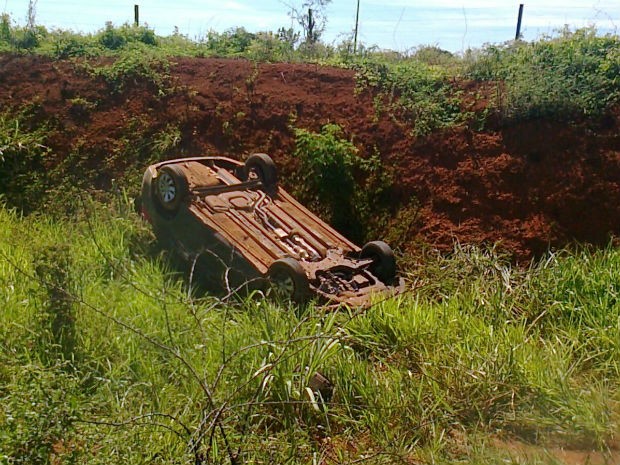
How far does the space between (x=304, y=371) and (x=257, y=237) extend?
6.26ft

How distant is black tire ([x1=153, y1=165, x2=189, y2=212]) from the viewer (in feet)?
20.8

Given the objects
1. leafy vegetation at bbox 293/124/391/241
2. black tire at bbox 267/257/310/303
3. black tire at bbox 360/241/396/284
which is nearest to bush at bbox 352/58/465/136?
leafy vegetation at bbox 293/124/391/241

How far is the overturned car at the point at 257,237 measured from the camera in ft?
18.6

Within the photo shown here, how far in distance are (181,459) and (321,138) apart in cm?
451

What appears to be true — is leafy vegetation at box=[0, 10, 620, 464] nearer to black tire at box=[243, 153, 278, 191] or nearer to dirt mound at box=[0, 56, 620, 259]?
dirt mound at box=[0, 56, 620, 259]

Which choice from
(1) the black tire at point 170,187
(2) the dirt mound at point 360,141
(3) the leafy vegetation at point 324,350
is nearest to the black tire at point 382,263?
(3) the leafy vegetation at point 324,350

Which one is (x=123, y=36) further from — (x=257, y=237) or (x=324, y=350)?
(x=324, y=350)

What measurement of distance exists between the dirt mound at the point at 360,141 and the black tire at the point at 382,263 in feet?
2.68

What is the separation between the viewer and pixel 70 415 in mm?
3727

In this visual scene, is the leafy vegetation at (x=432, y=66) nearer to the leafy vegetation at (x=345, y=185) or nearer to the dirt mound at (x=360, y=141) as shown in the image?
the dirt mound at (x=360, y=141)

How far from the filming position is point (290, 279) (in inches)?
217

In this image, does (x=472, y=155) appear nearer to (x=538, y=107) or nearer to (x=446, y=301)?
(x=538, y=107)

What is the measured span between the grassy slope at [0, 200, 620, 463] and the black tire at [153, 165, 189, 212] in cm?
92

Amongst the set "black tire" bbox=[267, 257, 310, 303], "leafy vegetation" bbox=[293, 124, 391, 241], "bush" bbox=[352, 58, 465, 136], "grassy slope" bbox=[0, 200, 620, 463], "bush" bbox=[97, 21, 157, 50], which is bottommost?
"grassy slope" bbox=[0, 200, 620, 463]
